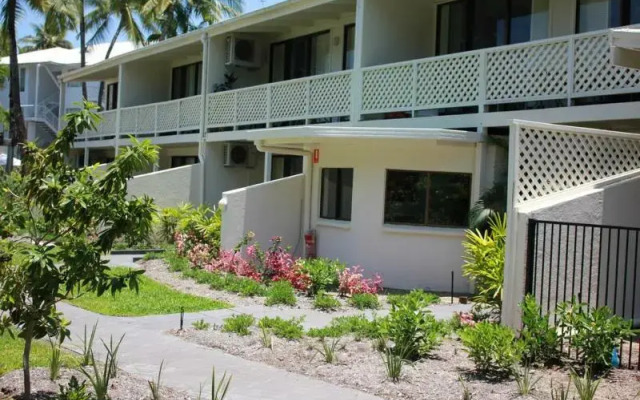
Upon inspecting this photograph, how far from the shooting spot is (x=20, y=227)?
6.12 m

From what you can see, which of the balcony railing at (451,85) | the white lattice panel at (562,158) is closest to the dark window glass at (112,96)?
the balcony railing at (451,85)

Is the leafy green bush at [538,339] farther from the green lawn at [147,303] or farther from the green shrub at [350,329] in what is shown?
the green lawn at [147,303]

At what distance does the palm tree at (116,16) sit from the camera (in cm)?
4059

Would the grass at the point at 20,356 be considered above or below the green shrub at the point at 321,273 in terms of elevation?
below

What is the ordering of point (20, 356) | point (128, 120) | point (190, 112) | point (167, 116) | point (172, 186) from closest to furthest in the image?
point (20, 356), point (172, 186), point (190, 112), point (167, 116), point (128, 120)

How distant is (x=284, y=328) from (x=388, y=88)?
742cm

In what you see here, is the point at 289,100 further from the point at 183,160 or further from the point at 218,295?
the point at 183,160

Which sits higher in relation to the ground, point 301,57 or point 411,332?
point 301,57

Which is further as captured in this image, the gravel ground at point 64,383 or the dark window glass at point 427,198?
the dark window glass at point 427,198

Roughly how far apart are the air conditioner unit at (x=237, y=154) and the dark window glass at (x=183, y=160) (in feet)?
11.7

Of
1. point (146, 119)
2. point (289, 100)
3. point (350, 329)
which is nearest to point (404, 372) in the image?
point (350, 329)

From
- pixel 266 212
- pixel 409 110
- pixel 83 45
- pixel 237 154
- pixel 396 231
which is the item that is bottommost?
pixel 396 231

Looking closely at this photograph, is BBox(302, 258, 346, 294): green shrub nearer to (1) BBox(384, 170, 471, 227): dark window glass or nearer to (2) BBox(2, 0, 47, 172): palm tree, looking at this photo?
Result: (1) BBox(384, 170, 471, 227): dark window glass

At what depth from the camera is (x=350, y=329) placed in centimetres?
937
